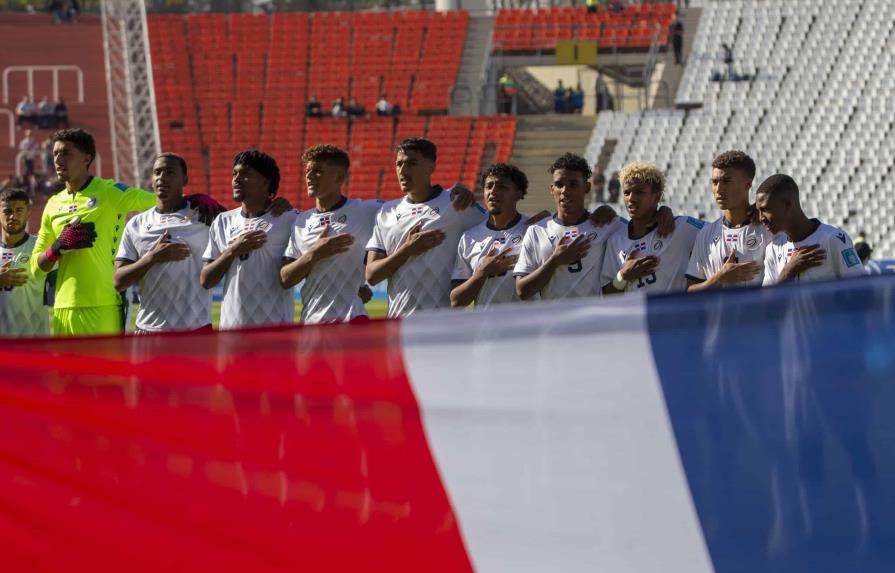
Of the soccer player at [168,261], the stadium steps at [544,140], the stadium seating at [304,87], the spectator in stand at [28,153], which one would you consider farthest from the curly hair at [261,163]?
the spectator in stand at [28,153]

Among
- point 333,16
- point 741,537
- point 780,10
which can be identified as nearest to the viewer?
point 741,537

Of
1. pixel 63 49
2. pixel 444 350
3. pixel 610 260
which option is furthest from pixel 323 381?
pixel 63 49

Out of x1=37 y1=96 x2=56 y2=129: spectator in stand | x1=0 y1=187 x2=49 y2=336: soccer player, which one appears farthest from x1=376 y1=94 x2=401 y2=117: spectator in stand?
x1=0 y1=187 x2=49 y2=336: soccer player

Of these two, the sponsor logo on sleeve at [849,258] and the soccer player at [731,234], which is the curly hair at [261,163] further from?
the sponsor logo on sleeve at [849,258]

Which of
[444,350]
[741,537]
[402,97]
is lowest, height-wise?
[402,97]

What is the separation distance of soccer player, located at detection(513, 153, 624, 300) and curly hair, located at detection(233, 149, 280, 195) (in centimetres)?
141

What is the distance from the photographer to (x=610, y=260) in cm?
704

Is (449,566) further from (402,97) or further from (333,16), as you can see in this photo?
(333,16)

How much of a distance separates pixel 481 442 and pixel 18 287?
6.29 metres

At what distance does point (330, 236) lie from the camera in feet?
23.6

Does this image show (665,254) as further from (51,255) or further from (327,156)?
(51,255)

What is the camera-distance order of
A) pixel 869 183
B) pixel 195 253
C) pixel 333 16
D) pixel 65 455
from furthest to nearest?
pixel 333 16, pixel 869 183, pixel 195 253, pixel 65 455

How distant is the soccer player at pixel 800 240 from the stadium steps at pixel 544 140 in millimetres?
30311

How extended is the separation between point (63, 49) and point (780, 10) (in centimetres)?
2178
